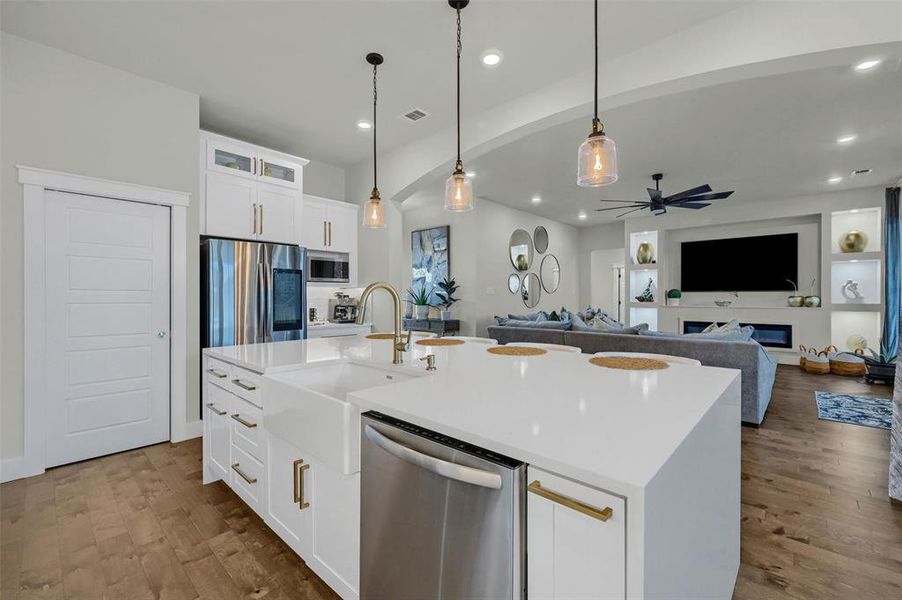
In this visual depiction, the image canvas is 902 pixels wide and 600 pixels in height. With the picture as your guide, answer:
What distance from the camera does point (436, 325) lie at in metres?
6.22

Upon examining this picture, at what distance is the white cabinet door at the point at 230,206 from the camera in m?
3.45

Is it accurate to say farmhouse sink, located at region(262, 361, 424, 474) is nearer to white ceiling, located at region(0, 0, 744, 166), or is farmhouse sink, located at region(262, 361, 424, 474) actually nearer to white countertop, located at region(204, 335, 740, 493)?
white countertop, located at region(204, 335, 740, 493)

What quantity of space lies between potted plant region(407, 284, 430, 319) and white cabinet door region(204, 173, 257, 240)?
10.5 feet

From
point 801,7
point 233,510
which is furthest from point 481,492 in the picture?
point 801,7

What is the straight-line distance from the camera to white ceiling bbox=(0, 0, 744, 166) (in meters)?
2.32

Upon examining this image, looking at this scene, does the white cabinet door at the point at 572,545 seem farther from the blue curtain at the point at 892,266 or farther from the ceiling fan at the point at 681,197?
the blue curtain at the point at 892,266

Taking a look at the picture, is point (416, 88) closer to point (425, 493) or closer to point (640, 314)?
point (425, 493)

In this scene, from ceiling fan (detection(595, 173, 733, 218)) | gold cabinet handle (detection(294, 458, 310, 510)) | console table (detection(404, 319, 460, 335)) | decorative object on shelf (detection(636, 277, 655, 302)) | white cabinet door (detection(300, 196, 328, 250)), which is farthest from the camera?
decorative object on shelf (detection(636, 277, 655, 302))

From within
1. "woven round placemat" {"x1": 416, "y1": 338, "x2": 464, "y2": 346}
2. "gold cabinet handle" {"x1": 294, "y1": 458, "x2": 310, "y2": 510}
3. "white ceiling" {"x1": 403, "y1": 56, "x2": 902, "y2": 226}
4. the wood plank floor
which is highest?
"white ceiling" {"x1": 403, "y1": 56, "x2": 902, "y2": 226}

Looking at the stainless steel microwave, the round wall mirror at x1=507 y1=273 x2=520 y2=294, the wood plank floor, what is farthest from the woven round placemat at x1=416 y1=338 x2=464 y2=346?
the round wall mirror at x1=507 y1=273 x2=520 y2=294

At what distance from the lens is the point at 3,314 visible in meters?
2.51

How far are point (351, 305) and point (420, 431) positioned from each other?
4.04 m

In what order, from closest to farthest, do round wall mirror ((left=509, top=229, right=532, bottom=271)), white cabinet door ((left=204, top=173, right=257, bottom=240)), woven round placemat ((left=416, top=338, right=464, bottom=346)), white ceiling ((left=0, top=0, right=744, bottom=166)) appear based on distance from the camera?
white ceiling ((left=0, top=0, right=744, bottom=166)), woven round placemat ((left=416, top=338, right=464, bottom=346)), white cabinet door ((left=204, top=173, right=257, bottom=240)), round wall mirror ((left=509, top=229, right=532, bottom=271))

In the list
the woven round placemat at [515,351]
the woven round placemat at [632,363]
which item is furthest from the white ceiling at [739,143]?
the woven round placemat at [632,363]
